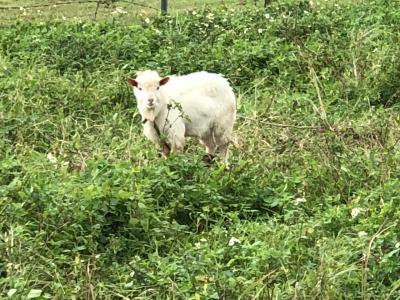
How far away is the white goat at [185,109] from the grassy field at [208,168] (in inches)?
10.3

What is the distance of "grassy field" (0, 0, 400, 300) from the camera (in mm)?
5016

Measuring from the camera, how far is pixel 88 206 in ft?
18.6

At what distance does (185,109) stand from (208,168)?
106cm

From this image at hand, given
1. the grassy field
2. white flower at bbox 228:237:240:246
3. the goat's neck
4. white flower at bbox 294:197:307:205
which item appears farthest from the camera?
the goat's neck

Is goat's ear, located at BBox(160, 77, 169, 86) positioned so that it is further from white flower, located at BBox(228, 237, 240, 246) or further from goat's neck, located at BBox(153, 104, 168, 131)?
white flower, located at BBox(228, 237, 240, 246)

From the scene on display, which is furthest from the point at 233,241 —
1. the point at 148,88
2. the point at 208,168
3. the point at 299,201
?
the point at 148,88

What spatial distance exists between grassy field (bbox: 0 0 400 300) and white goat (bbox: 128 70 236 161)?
10.3 inches

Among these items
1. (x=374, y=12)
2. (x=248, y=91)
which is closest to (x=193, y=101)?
(x=248, y=91)

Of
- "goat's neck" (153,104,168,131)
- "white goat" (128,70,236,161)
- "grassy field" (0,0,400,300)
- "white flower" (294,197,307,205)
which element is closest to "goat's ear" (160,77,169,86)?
"white goat" (128,70,236,161)

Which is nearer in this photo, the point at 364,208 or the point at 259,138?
the point at 364,208

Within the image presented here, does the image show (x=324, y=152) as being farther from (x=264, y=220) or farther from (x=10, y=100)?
(x=10, y=100)

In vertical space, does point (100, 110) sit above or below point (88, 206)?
below

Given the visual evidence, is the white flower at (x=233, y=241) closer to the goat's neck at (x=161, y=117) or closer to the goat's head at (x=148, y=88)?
the goat's head at (x=148, y=88)

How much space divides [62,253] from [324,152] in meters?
2.62
